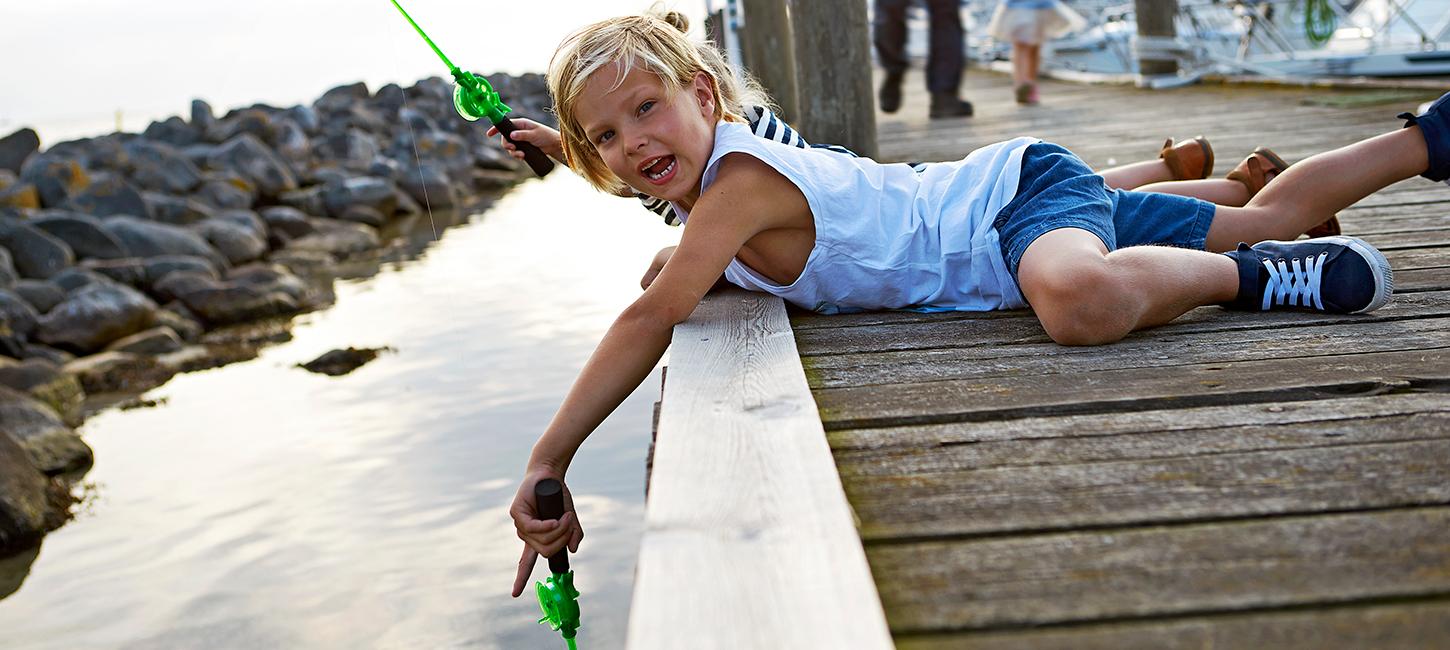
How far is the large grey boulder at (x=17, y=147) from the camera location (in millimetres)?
14070

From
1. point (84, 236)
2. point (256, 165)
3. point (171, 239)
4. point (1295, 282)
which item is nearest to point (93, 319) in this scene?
point (84, 236)

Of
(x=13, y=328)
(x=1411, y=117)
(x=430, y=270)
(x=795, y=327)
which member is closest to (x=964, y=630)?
(x=795, y=327)

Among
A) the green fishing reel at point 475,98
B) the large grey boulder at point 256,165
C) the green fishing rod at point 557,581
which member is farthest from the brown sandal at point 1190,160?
the large grey boulder at point 256,165

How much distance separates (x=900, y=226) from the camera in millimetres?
2689

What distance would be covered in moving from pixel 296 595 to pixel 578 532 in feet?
7.56

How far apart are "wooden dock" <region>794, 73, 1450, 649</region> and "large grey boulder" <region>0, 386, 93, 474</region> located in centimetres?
407

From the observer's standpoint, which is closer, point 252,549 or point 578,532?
point 578,532

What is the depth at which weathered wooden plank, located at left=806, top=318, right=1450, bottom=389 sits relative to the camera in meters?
2.14

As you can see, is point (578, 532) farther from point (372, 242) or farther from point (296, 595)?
point (372, 242)

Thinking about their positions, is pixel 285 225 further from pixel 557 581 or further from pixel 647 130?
pixel 557 581

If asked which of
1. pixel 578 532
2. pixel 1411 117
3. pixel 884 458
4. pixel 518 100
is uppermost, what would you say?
pixel 1411 117

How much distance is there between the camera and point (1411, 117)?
9.07 ft

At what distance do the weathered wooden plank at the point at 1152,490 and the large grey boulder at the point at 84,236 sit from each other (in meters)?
8.76

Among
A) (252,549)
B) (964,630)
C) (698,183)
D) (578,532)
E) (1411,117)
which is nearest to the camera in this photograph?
(964,630)
